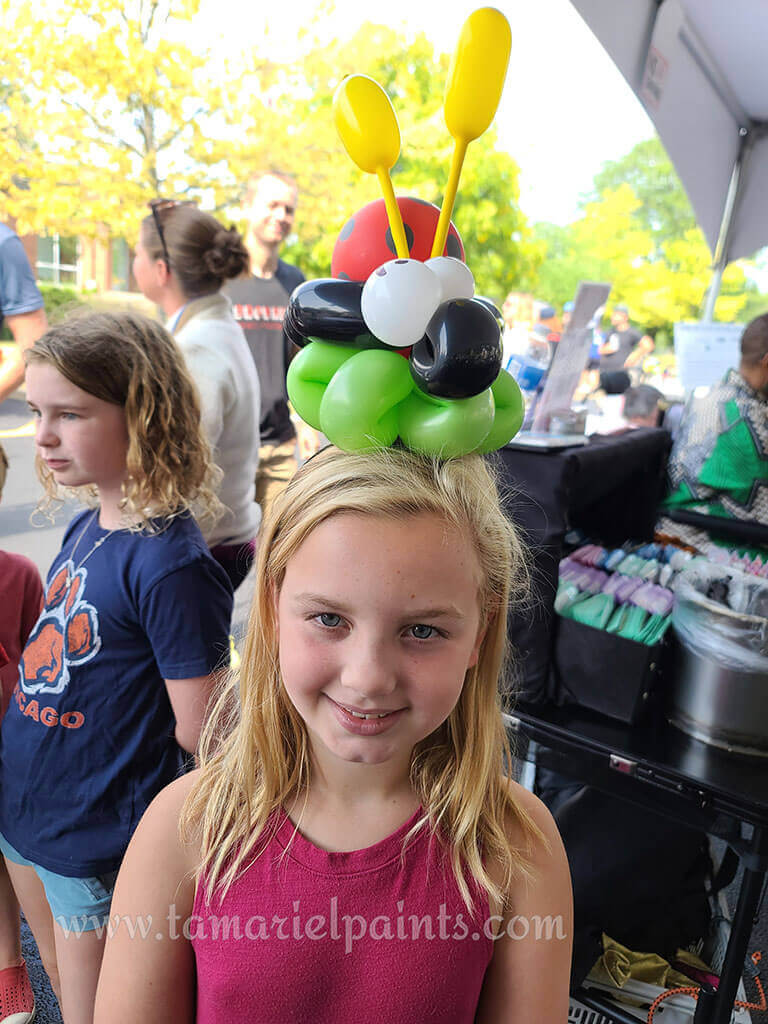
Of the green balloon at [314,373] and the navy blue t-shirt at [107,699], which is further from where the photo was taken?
the navy blue t-shirt at [107,699]

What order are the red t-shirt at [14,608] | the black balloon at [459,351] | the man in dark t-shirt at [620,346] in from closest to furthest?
the black balloon at [459,351], the red t-shirt at [14,608], the man in dark t-shirt at [620,346]

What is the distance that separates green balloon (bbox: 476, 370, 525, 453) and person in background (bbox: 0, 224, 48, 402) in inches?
67.8

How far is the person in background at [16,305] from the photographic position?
2164 millimetres

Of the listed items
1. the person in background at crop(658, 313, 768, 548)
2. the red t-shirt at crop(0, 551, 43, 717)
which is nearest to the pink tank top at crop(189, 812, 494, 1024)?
the red t-shirt at crop(0, 551, 43, 717)

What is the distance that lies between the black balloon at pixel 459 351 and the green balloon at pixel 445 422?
26 mm

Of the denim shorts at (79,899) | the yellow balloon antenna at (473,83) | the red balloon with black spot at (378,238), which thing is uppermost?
the yellow balloon antenna at (473,83)

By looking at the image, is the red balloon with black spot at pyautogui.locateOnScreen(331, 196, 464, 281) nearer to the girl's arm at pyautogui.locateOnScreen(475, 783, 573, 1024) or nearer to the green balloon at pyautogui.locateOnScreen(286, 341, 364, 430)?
the green balloon at pyautogui.locateOnScreen(286, 341, 364, 430)

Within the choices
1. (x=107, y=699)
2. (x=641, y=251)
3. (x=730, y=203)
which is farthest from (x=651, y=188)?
(x=107, y=699)

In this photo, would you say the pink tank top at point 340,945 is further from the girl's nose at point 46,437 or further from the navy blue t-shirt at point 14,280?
the navy blue t-shirt at point 14,280

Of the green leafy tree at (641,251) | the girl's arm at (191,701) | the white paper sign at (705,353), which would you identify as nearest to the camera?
the girl's arm at (191,701)

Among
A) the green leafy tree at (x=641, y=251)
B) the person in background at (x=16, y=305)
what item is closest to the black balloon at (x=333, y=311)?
the person in background at (x=16, y=305)

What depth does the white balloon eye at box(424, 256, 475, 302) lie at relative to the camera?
820 millimetres

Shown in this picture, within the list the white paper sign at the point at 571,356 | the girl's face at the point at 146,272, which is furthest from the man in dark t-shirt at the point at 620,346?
the girl's face at the point at 146,272

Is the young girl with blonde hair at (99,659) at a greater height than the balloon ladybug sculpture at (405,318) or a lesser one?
lesser
